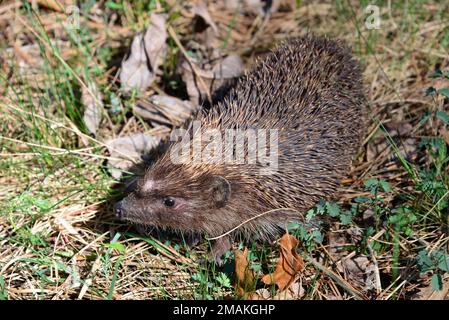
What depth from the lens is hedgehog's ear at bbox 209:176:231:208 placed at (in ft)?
15.6

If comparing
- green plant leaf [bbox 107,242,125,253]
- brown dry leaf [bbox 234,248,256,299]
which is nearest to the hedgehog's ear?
brown dry leaf [bbox 234,248,256,299]

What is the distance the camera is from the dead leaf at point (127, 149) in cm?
576

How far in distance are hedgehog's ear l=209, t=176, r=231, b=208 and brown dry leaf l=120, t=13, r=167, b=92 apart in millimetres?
2128

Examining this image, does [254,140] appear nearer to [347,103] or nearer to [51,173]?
[347,103]

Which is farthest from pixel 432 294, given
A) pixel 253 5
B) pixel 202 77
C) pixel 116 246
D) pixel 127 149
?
pixel 253 5

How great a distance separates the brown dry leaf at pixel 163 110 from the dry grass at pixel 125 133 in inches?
5.4

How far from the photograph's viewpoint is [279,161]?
194 inches

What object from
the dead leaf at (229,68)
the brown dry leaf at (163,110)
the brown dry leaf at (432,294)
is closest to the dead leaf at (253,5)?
the dead leaf at (229,68)

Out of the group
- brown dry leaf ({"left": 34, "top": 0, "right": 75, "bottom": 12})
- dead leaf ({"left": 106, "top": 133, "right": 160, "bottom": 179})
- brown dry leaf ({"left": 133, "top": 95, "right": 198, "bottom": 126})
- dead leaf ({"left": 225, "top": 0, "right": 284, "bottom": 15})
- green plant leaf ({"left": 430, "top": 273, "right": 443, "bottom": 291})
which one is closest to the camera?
green plant leaf ({"left": 430, "top": 273, "right": 443, "bottom": 291})

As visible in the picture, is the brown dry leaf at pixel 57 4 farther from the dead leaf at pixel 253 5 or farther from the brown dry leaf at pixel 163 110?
the dead leaf at pixel 253 5

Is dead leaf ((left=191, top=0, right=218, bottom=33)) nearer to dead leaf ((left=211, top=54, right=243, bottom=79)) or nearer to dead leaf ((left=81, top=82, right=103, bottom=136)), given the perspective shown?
dead leaf ((left=211, top=54, right=243, bottom=79))

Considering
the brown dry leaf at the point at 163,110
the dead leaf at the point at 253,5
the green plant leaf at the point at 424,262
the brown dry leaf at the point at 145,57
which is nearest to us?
the green plant leaf at the point at 424,262
